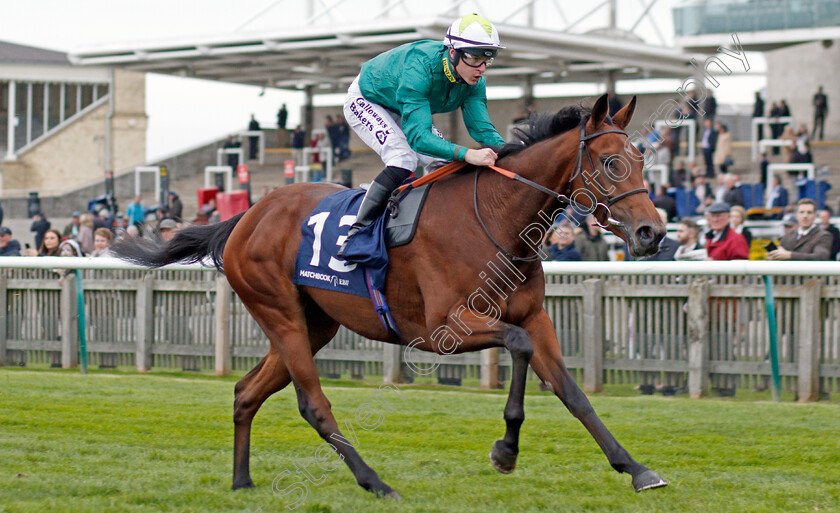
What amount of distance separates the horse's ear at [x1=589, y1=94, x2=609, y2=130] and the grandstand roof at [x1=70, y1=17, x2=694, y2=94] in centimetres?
1420

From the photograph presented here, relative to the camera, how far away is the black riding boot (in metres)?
4.67

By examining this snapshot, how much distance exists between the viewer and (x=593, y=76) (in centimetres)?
2398

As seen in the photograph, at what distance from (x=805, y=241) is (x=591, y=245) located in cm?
186

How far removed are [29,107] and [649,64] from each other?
2209cm

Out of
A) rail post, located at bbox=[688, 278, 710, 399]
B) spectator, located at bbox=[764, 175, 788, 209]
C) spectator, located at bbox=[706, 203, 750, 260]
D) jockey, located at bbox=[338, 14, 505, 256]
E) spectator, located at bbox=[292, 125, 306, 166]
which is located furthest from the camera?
Answer: spectator, located at bbox=[292, 125, 306, 166]

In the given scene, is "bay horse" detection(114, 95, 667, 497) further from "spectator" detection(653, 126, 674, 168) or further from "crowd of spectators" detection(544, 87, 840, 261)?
"spectator" detection(653, 126, 674, 168)

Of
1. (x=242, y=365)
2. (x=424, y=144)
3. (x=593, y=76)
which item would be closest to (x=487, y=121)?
(x=424, y=144)

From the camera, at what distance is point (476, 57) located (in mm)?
4438

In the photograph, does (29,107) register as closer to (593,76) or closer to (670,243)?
(593,76)

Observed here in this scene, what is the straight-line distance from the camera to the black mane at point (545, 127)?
4.48 meters

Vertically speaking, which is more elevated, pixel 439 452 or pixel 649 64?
pixel 649 64

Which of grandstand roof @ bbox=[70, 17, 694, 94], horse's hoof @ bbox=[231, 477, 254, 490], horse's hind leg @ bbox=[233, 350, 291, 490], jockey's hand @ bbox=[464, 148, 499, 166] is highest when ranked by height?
grandstand roof @ bbox=[70, 17, 694, 94]

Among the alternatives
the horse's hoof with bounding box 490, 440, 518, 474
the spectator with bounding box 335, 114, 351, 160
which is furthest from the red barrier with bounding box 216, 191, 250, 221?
the horse's hoof with bounding box 490, 440, 518, 474

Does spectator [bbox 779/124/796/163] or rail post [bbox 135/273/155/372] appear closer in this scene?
rail post [bbox 135/273/155/372]
